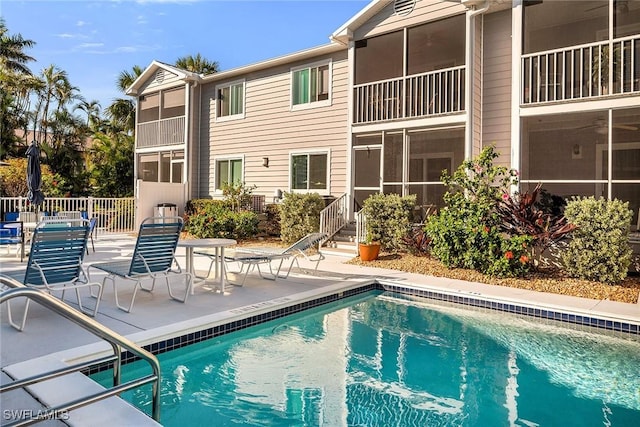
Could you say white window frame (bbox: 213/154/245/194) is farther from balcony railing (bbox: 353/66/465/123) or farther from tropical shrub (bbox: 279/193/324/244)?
balcony railing (bbox: 353/66/465/123)

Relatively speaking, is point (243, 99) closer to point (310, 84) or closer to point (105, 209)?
point (310, 84)

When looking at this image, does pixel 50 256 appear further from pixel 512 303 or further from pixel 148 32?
pixel 148 32

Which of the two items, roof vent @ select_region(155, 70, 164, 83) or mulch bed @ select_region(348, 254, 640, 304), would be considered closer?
mulch bed @ select_region(348, 254, 640, 304)

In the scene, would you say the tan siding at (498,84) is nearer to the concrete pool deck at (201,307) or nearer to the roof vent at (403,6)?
the roof vent at (403,6)

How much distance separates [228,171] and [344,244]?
684cm

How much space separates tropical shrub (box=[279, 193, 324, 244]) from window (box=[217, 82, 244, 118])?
528 cm

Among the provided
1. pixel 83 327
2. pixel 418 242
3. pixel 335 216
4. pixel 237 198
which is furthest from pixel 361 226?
pixel 83 327

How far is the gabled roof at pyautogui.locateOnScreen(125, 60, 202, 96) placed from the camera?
17172 millimetres

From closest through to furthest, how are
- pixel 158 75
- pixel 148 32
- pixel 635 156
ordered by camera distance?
pixel 635 156
pixel 148 32
pixel 158 75

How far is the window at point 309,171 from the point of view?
14094mm

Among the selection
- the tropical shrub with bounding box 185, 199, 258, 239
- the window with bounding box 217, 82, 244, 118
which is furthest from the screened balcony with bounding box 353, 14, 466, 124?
the window with bounding box 217, 82, 244, 118

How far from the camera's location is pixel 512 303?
6.73 metres

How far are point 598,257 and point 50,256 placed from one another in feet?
27.3

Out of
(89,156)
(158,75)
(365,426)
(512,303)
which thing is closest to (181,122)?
(158,75)
